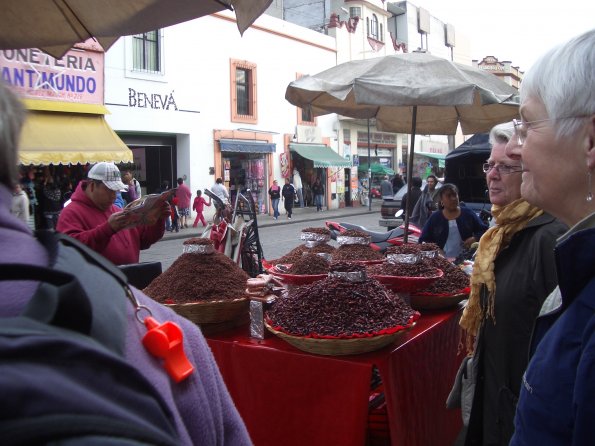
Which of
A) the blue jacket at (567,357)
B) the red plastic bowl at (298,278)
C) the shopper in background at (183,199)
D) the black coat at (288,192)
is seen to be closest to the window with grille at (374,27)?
the black coat at (288,192)

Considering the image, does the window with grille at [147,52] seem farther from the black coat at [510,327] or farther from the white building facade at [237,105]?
the black coat at [510,327]

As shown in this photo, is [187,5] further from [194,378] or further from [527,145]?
[194,378]

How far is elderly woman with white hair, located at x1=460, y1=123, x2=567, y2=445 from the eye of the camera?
7.74 ft

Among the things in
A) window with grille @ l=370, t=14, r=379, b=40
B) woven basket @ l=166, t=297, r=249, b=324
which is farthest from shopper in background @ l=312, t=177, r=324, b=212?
woven basket @ l=166, t=297, r=249, b=324

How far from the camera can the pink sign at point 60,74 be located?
552 inches

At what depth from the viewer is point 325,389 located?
2592mm

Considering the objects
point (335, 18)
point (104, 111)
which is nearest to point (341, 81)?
point (104, 111)

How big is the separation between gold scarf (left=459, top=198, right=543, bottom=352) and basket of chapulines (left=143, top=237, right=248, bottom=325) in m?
1.23

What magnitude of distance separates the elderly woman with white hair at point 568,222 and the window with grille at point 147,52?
1786cm

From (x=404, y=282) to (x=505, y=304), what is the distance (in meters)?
0.80

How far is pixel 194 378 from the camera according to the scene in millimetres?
843

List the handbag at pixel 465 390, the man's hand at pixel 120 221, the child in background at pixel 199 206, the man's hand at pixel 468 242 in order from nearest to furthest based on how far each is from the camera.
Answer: the handbag at pixel 465 390 → the man's hand at pixel 120 221 → the man's hand at pixel 468 242 → the child in background at pixel 199 206

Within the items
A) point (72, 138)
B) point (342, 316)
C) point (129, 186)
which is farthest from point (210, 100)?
point (342, 316)

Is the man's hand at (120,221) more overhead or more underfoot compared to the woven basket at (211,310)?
more overhead
